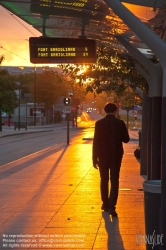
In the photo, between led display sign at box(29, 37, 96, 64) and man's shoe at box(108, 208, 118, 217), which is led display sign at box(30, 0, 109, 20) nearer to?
led display sign at box(29, 37, 96, 64)

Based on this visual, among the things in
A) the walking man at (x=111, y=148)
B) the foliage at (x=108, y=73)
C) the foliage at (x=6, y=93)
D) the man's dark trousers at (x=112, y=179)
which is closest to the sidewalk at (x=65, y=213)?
the man's dark trousers at (x=112, y=179)

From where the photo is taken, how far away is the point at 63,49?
11234mm

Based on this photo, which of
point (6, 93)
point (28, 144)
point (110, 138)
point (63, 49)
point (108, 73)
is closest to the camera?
point (110, 138)

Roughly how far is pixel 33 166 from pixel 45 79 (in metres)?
73.9

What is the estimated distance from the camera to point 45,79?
3632 inches

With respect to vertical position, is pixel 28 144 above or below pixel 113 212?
below

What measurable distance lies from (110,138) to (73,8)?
2.24 metres

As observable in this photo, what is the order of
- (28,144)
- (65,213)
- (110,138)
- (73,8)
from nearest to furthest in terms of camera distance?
1. (73,8)
2. (110,138)
3. (65,213)
4. (28,144)

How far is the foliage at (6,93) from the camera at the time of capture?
186 ft

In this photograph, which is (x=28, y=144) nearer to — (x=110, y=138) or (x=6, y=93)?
(x=6, y=93)

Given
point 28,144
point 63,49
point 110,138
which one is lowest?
point 28,144

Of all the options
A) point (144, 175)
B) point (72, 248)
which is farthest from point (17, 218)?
point (144, 175)

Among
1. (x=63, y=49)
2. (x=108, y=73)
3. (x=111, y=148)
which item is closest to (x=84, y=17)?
(x=63, y=49)

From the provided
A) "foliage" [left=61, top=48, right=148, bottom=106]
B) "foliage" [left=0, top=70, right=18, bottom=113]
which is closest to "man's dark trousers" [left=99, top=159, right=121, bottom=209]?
"foliage" [left=61, top=48, right=148, bottom=106]
